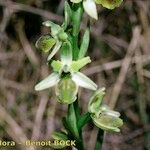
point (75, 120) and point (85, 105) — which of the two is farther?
point (85, 105)

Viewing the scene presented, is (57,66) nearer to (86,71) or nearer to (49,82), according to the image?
(49,82)

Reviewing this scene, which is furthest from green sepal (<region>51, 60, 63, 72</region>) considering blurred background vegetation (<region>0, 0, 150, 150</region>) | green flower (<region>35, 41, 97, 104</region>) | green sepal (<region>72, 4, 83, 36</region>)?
blurred background vegetation (<region>0, 0, 150, 150</region>)

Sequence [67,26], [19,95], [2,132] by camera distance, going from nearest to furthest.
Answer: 1. [67,26]
2. [2,132]
3. [19,95]

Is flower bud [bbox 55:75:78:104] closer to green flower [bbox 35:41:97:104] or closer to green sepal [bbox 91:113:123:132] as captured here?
green flower [bbox 35:41:97:104]

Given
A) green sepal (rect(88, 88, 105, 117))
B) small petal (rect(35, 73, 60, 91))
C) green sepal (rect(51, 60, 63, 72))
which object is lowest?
green sepal (rect(88, 88, 105, 117))

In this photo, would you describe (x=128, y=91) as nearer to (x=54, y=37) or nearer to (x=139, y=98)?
(x=139, y=98)

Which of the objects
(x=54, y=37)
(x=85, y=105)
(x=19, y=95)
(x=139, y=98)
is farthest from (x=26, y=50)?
(x=54, y=37)
